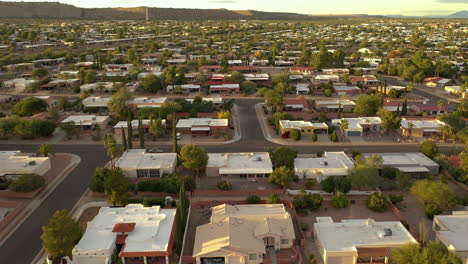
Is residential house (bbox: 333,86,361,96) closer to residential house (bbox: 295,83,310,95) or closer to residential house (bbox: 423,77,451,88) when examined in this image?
residential house (bbox: 295,83,310,95)

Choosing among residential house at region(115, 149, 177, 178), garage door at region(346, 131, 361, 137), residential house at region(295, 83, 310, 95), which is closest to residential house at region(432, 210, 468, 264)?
garage door at region(346, 131, 361, 137)

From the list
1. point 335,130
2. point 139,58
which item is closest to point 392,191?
point 335,130

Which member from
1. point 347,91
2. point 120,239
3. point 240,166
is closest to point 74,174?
point 120,239

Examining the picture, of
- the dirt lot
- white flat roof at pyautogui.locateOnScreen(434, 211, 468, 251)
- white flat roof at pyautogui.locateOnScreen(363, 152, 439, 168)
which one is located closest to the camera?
white flat roof at pyautogui.locateOnScreen(434, 211, 468, 251)

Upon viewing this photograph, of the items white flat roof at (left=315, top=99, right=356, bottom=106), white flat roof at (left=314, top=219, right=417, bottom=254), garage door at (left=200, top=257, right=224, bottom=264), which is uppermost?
white flat roof at (left=315, top=99, right=356, bottom=106)

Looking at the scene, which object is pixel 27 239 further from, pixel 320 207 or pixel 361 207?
pixel 361 207

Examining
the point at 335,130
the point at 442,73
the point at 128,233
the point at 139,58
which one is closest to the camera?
the point at 128,233

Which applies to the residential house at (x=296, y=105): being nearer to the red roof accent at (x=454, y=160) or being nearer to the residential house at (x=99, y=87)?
the red roof accent at (x=454, y=160)
